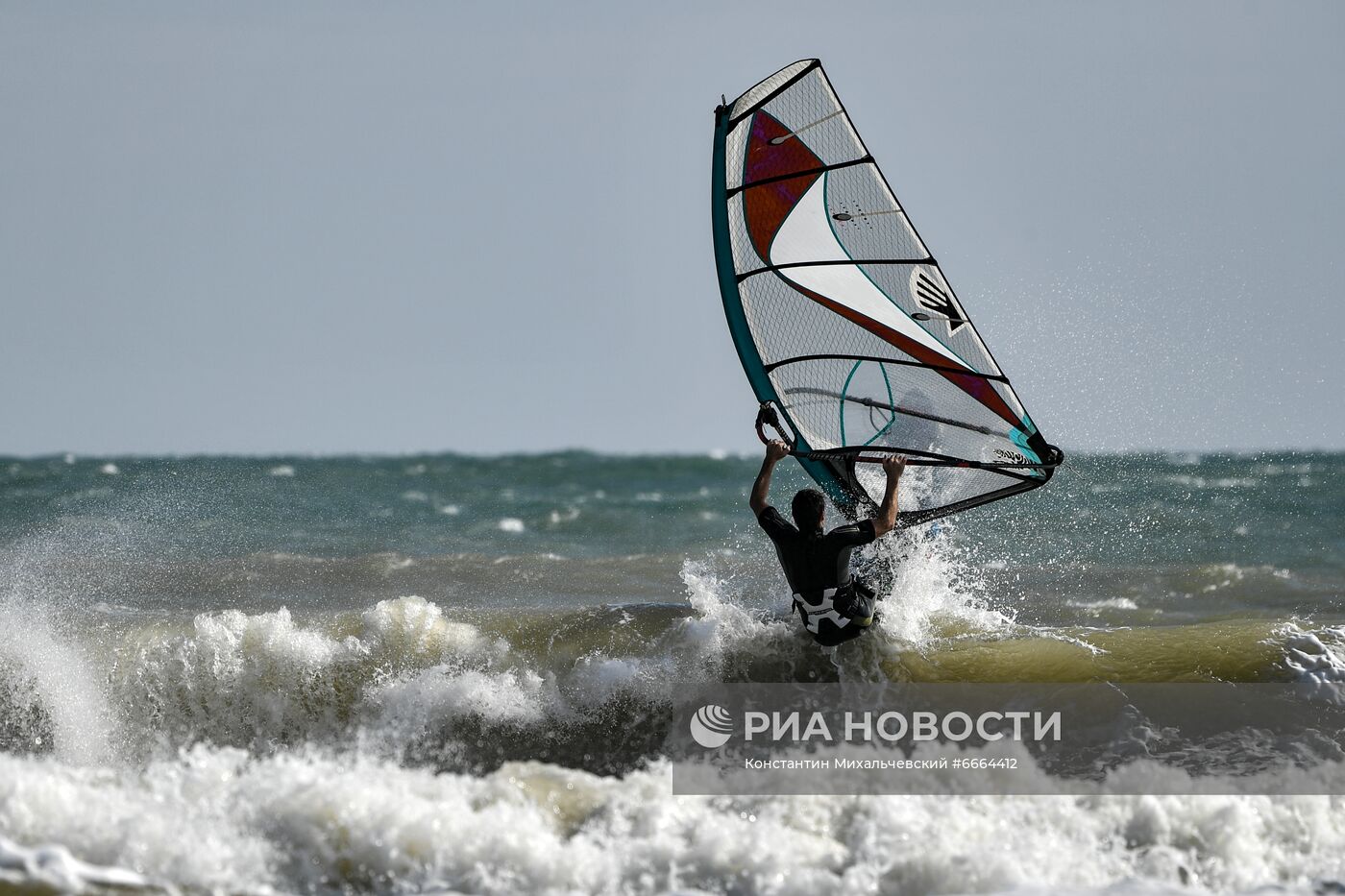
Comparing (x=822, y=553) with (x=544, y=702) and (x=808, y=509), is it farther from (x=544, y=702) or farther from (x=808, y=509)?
(x=544, y=702)

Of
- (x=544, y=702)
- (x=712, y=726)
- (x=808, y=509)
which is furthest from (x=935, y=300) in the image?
(x=544, y=702)

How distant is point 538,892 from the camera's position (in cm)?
402

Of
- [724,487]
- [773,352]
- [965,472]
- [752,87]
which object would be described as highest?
[752,87]

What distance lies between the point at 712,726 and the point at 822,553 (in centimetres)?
98

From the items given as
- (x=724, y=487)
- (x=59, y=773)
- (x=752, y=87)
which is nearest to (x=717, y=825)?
(x=59, y=773)

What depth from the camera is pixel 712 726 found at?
5773 millimetres

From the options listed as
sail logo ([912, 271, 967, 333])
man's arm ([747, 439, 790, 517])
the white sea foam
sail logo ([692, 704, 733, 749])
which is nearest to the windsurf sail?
sail logo ([912, 271, 967, 333])

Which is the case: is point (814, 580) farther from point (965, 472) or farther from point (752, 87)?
point (752, 87)

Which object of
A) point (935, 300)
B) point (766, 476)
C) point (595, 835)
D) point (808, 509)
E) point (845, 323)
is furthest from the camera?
point (845, 323)

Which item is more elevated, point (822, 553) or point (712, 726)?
point (822, 553)

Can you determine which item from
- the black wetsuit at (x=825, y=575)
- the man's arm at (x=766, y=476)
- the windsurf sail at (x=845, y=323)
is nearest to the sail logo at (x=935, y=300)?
the windsurf sail at (x=845, y=323)

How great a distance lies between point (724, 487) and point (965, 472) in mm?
15638

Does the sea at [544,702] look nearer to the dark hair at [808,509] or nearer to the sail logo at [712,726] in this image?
the sail logo at [712,726]

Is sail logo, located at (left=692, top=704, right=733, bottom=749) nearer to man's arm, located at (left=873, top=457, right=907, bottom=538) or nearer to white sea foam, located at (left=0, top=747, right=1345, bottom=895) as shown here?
white sea foam, located at (left=0, top=747, right=1345, bottom=895)
